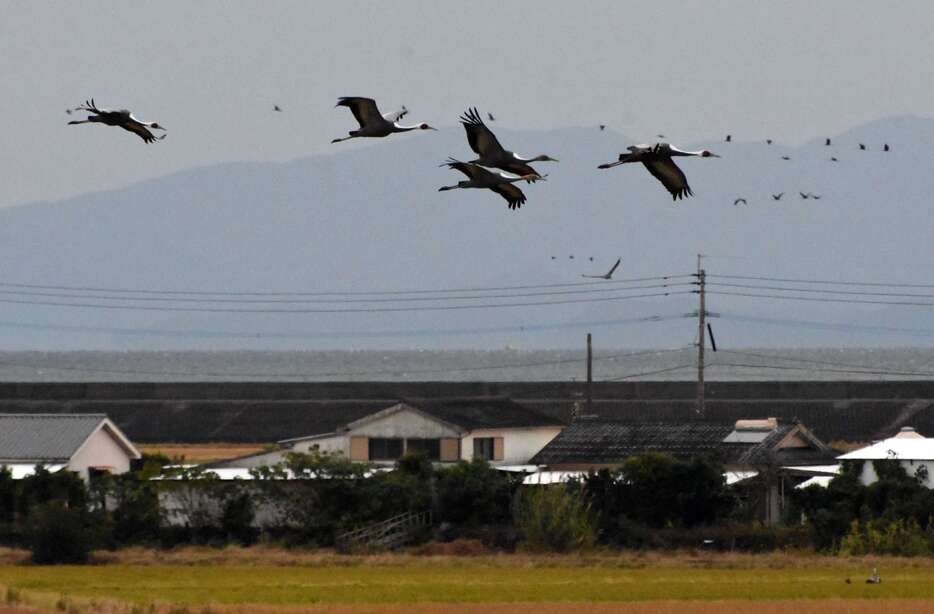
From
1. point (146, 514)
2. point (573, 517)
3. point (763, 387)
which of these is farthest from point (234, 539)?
point (763, 387)

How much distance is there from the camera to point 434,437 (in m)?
62.2

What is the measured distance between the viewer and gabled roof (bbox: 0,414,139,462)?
58969 mm

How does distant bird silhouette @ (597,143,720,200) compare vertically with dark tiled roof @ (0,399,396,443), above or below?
below

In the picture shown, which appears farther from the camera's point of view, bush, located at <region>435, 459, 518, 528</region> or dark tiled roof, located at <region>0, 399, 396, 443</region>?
dark tiled roof, located at <region>0, 399, 396, 443</region>

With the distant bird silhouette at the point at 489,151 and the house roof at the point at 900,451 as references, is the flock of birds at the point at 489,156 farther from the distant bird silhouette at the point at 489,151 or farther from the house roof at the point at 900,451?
the house roof at the point at 900,451

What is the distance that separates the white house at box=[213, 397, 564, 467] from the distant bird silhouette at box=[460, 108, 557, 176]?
40667 mm

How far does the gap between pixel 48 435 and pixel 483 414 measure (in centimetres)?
1437

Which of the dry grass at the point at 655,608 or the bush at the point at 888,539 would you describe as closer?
the dry grass at the point at 655,608

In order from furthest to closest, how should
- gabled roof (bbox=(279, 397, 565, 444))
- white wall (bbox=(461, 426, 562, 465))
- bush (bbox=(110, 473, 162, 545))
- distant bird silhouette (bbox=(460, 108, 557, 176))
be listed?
white wall (bbox=(461, 426, 562, 465))
gabled roof (bbox=(279, 397, 565, 444))
bush (bbox=(110, 473, 162, 545))
distant bird silhouette (bbox=(460, 108, 557, 176))

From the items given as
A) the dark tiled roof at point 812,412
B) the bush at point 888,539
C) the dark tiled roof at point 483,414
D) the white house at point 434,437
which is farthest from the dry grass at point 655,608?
the dark tiled roof at point 812,412

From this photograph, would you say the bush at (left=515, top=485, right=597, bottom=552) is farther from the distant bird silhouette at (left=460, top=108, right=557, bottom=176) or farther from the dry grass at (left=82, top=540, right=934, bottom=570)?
the distant bird silhouette at (left=460, top=108, right=557, bottom=176)

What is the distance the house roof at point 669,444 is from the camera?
55531mm

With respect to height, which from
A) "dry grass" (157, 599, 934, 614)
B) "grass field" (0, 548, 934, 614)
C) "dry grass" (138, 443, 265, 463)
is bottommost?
"dry grass" (157, 599, 934, 614)

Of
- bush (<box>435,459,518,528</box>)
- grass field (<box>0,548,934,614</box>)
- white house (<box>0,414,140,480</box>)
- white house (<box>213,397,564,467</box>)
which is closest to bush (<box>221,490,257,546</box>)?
grass field (<box>0,548,934,614</box>)
